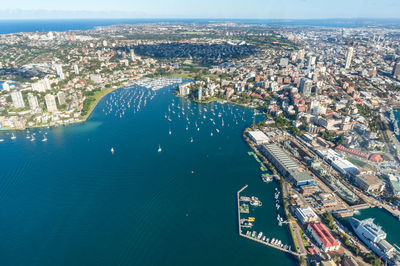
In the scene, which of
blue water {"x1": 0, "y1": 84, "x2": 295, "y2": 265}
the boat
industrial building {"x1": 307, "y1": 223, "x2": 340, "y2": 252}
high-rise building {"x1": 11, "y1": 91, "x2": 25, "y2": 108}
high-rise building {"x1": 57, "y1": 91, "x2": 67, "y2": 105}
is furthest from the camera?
high-rise building {"x1": 57, "y1": 91, "x2": 67, "y2": 105}

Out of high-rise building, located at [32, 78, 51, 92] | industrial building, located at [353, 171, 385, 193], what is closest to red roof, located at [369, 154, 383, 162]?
industrial building, located at [353, 171, 385, 193]

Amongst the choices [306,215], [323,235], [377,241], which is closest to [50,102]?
[306,215]

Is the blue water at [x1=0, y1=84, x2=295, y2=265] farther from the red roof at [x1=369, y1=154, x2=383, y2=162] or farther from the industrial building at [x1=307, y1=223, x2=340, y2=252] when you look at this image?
the red roof at [x1=369, y1=154, x2=383, y2=162]

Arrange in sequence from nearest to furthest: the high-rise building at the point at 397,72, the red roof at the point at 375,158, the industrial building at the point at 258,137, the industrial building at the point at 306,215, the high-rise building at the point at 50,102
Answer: the industrial building at the point at 306,215 < the red roof at the point at 375,158 < the industrial building at the point at 258,137 < the high-rise building at the point at 50,102 < the high-rise building at the point at 397,72

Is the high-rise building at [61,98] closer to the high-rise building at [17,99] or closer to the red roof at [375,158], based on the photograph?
the high-rise building at [17,99]

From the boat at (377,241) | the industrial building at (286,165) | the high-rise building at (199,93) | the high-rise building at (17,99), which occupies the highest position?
the high-rise building at (17,99)

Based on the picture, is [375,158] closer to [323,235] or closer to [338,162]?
[338,162]

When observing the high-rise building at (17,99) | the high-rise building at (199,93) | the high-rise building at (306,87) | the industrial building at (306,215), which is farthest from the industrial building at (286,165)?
the high-rise building at (17,99)
